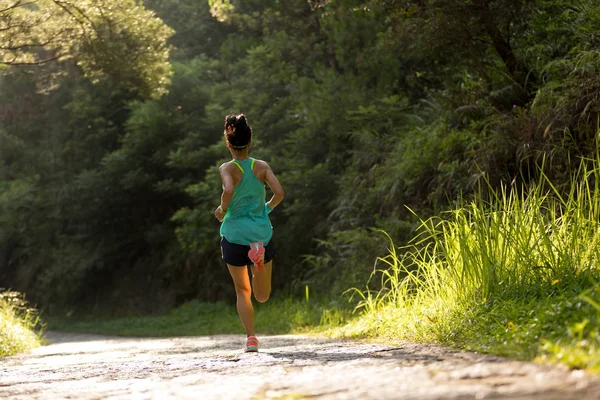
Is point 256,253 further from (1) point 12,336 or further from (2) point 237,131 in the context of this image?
(1) point 12,336

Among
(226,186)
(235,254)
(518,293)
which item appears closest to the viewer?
(518,293)

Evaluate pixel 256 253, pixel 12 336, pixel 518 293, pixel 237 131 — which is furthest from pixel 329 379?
pixel 12 336

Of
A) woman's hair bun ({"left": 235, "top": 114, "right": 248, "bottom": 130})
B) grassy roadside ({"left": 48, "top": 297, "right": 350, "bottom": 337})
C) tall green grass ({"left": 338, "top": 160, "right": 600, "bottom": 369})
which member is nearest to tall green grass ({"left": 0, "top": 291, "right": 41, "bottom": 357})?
grassy roadside ({"left": 48, "top": 297, "right": 350, "bottom": 337})

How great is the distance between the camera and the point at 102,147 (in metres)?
28.9

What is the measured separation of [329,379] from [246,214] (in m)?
3.21

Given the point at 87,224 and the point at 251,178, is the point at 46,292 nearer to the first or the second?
the point at 87,224

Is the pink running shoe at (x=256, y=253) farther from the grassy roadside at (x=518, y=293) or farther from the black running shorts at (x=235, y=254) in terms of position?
the grassy roadside at (x=518, y=293)

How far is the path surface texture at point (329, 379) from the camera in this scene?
12.0 ft

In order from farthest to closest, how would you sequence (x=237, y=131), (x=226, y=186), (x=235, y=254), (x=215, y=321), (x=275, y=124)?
(x=275, y=124) → (x=215, y=321) → (x=237, y=131) → (x=235, y=254) → (x=226, y=186)

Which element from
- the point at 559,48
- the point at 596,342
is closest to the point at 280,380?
the point at 596,342

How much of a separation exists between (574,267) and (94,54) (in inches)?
435

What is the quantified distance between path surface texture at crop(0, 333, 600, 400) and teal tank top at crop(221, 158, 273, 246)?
3.95 ft

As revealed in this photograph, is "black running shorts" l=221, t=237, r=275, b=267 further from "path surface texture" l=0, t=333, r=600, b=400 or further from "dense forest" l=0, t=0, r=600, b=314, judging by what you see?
"dense forest" l=0, t=0, r=600, b=314

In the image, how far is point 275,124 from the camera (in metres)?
22.7
